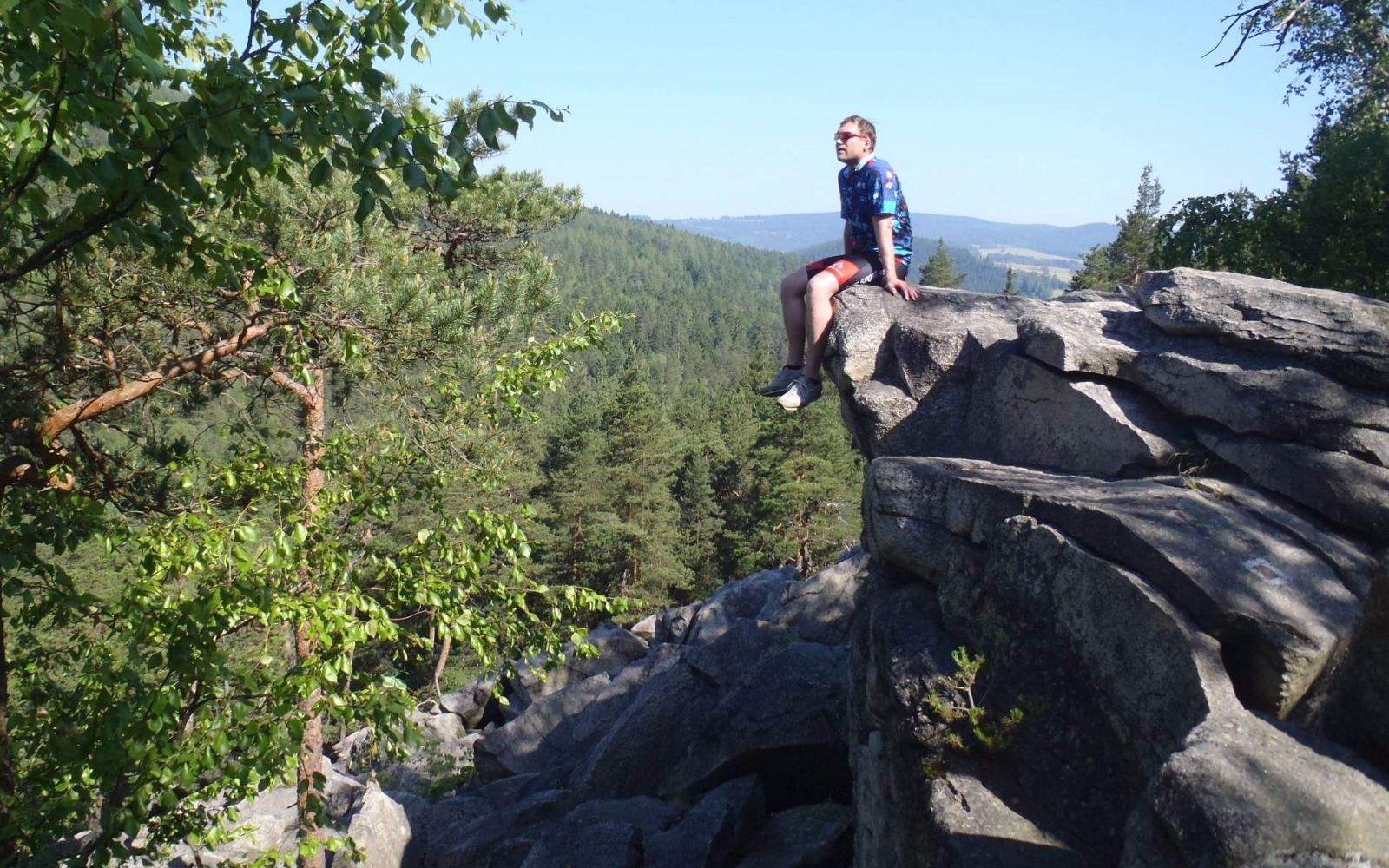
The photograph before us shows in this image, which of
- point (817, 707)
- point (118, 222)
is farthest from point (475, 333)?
point (118, 222)

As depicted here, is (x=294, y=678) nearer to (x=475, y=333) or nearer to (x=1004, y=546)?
(x=1004, y=546)

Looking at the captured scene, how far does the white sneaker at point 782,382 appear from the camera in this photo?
28.3 ft

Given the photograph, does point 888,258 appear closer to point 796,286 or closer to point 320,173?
point 796,286

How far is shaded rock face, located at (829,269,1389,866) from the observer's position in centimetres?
390

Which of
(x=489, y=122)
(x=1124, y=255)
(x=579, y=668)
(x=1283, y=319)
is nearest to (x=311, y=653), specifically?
(x=489, y=122)

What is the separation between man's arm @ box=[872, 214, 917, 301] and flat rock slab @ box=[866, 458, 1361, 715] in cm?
211

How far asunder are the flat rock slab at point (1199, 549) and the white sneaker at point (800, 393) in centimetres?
168

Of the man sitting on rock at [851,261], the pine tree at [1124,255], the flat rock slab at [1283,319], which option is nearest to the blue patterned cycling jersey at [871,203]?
the man sitting on rock at [851,261]

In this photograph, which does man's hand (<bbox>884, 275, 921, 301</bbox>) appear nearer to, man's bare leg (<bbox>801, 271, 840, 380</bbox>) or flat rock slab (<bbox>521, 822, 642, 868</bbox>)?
man's bare leg (<bbox>801, 271, 840, 380</bbox>)

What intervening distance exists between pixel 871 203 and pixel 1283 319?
320cm

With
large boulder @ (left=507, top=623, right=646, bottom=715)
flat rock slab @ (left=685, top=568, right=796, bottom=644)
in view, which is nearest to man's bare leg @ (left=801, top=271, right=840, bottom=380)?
flat rock slab @ (left=685, top=568, right=796, bottom=644)

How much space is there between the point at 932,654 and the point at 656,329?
161 meters

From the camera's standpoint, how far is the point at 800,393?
8.31m

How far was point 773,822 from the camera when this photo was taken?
8438 millimetres
